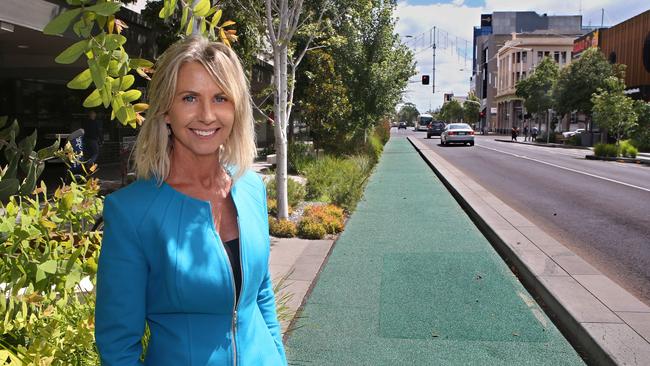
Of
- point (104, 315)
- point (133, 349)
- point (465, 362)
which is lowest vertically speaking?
point (465, 362)

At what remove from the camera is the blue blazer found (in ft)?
4.74

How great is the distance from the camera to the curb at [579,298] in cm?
379

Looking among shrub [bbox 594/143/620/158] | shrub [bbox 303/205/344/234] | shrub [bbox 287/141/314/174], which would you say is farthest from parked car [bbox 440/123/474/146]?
shrub [bbox 303/205/344/234]

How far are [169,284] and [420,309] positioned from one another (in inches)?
142

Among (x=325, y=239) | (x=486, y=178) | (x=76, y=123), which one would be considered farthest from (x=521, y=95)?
(x=325, y=239)

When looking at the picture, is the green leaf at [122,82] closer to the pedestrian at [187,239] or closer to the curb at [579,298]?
the pedestrian at [187,239]

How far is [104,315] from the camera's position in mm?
1445

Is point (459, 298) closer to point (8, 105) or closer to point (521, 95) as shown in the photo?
point (8, 105)

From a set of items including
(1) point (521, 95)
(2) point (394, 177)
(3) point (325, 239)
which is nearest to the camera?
(3) point (325, 239)

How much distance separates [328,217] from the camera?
8227 millimetres

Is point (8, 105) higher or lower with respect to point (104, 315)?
higher

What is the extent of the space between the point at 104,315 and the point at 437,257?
5610 mm

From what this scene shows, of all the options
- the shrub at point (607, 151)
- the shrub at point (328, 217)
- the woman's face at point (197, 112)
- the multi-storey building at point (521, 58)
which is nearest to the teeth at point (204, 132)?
the woman's face at point (197, 112)

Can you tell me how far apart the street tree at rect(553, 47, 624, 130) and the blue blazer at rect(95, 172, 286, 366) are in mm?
44371
